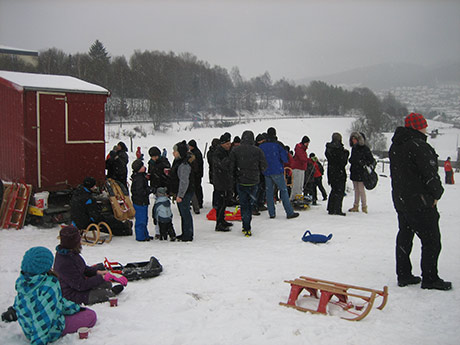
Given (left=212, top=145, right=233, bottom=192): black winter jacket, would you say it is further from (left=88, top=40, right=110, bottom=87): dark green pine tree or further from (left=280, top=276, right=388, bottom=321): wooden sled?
(left=88, top=40, right=110, bottom=87): dark green pine tree

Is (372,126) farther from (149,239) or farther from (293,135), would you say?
(149,239)

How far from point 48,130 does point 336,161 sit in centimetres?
668

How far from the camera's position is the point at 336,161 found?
10.1m

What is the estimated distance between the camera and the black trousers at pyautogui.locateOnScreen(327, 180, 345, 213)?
33.2 ft

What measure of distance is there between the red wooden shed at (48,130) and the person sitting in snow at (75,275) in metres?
5.15

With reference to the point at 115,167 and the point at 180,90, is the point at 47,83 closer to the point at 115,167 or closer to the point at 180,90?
the point at 115,167

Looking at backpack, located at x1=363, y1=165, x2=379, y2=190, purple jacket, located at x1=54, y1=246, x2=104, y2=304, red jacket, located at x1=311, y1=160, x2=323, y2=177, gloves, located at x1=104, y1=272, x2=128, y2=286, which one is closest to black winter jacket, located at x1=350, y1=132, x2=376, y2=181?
backpack, located at x1=363, y1=165, x2=379, y2=190

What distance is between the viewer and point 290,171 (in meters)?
12.2

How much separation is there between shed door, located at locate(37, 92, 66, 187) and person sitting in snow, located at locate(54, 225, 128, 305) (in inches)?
202

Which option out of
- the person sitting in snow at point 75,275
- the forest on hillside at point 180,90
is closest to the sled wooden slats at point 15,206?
the person sitting in snow at point 75,275

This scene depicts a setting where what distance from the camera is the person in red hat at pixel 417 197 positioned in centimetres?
500

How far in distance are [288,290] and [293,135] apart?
5808cm

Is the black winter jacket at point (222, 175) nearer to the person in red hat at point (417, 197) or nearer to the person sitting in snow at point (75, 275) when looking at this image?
the person in red hat at point (417, 197)

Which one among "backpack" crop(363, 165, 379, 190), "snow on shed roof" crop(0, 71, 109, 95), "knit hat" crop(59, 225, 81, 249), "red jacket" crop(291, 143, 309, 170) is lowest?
"knit hat" crop(59, 225, 81, 249)
